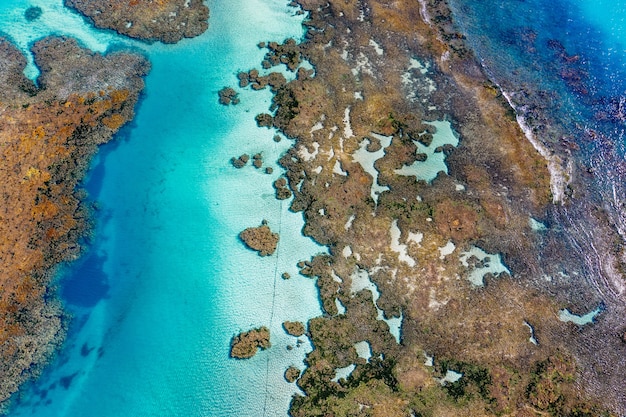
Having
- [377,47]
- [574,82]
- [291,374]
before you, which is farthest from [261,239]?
[574,82]

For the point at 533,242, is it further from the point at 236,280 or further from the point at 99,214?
the point at 99,214

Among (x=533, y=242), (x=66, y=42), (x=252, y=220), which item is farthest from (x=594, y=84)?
(x=66, y=42)

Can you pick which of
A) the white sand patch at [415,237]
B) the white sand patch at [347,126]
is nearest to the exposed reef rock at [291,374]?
the white sand patch at [415,237]

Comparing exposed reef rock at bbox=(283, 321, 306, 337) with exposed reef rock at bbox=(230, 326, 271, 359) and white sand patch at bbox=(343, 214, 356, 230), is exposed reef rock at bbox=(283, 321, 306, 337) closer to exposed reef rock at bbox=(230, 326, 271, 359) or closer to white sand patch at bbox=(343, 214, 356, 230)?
exposed reef rock at bbox=(230, 326, 271, 359)

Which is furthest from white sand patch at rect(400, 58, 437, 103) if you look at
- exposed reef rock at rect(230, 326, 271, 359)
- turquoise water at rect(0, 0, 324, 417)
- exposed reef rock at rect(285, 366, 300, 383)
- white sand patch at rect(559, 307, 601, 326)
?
exposed reef rock at rect(285, 366, 300, 383)

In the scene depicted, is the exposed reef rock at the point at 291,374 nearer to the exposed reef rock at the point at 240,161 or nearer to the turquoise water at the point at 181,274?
the turquoise water at the point at 181,274

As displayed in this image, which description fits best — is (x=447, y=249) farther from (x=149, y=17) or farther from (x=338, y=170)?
(x=149, y=17)
